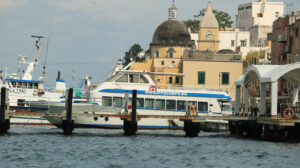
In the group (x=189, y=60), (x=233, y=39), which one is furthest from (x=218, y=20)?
(x=189, y=60)

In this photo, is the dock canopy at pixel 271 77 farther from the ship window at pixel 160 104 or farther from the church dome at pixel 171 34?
the church dome at pixel 171 34

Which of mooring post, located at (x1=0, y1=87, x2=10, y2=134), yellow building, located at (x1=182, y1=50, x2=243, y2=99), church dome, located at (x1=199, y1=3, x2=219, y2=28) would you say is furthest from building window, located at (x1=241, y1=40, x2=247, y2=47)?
mooring post, located at (x1=0, y1=87, x2=10, y2=134)

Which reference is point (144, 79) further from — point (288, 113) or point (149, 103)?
point (288, 113)

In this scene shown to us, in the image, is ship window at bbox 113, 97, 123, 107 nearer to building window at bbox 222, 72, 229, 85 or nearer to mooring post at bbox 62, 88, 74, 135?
mooring post at bbox 62, 88, 74, 135

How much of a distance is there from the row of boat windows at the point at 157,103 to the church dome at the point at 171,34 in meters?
46.2

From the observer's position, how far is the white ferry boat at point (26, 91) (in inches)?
2245

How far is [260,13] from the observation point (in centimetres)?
15825

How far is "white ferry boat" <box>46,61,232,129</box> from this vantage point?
52906 mm

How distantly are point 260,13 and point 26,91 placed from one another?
4228 inches

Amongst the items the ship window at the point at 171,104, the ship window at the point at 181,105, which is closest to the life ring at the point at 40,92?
the ship window at the point at 171,104

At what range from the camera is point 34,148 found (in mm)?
37594

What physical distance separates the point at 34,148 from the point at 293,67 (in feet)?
57.4

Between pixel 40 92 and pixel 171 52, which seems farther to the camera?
pixel 171 52

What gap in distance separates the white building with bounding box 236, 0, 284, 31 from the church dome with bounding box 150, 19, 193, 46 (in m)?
54.0
